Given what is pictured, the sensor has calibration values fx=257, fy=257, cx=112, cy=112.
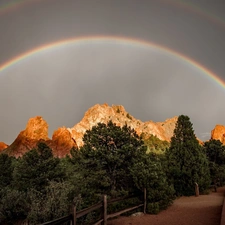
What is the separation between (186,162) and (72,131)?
9319 cm

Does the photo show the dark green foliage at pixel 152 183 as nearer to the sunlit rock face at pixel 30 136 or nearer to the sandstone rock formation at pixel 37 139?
the sandstone rock formation at pixel 37 139

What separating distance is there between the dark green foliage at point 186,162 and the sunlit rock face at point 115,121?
89.0m

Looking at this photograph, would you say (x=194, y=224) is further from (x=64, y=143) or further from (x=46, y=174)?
(x=64, y=143)

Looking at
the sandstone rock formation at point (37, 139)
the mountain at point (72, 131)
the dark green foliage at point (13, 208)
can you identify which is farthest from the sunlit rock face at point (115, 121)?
the dark green foliage at point (13, 208)

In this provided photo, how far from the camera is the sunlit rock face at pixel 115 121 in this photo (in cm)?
11925

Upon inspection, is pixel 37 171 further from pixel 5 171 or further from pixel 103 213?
pixel 103 213

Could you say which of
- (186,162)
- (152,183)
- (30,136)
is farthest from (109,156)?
(30,136)

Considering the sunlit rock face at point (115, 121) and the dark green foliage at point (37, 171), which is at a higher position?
the sunlit rock face at point (115, 121)

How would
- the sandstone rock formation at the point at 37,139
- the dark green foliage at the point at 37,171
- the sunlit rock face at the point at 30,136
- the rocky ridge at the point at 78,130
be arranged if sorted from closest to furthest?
the dark green foliage at the point at 37,171
the sandstone rock formation at the point at 37,139
the rocky ridge at the point at 78,130
the sunlit rock face at the point at 30,136

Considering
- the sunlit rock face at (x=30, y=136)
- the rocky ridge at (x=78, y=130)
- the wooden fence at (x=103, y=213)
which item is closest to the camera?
the wooden fence at (x=103, y=213)

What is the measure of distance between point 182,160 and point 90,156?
1167cm

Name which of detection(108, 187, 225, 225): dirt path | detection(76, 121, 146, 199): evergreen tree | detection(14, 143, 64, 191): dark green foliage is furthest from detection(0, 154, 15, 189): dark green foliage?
detection(108, 187, 225, 225): dirt path

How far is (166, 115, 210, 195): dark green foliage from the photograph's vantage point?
24516 mm

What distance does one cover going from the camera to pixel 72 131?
115 m
